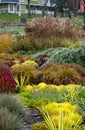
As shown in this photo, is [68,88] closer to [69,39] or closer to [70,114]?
[70,114]

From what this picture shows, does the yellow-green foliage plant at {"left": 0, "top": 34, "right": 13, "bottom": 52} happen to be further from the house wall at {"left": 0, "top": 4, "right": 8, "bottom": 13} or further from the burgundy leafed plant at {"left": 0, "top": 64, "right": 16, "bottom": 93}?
the house wall at {"left": 0, "top": 4, "right": 8, "bottom": 13}

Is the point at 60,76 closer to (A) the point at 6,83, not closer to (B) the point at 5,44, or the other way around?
(A) the point at 6,83

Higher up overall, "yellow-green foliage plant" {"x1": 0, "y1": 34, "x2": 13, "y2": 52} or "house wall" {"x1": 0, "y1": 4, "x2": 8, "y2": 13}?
"yellow-green foliage plant" {"x1": 0, "y1": 34, "x2": 13, "y2": 52}

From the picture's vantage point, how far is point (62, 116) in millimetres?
7449

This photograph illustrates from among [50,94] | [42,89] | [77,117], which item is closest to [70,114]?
[77,117]

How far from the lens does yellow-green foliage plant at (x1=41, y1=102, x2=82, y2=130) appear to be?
24.0 ft

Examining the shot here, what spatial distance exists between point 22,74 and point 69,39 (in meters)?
12.2

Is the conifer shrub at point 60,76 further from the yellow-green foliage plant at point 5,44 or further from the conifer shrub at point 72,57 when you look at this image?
the yellow-green foliage plant at point 5,44

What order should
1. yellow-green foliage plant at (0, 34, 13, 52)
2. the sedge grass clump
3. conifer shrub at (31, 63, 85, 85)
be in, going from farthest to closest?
1. yellow-green foliage plant at (0, 34, 13, 52)
2. conifer shrub at (31, 63, 85, 85)
3. the sedge grass clump

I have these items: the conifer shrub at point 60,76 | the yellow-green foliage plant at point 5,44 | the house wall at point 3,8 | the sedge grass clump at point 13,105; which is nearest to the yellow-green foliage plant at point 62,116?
the sedge grass clump at point 13,105

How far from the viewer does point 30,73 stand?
1284 centimetres

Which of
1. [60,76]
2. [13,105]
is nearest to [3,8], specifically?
[60,76]

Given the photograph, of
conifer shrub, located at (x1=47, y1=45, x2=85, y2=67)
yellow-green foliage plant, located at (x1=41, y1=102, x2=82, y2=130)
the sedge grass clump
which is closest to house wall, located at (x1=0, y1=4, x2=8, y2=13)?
conifer shrub, located at (x1=47, y1=45, x2=85, y2=67)

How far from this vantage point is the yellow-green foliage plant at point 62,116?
7.31 metres
